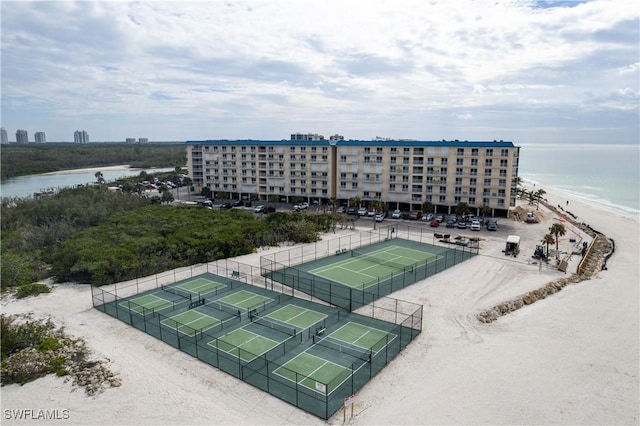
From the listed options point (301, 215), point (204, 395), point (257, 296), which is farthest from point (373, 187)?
point (204, 395)

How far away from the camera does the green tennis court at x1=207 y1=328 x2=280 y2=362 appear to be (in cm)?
2334

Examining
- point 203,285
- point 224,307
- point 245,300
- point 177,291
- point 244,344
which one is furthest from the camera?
point 203,285

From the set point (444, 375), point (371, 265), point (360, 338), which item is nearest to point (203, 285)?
point (360, 338)

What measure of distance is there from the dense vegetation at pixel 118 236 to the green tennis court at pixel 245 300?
9.78 metres

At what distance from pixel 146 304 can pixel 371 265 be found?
20.5 m

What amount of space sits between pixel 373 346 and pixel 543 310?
49.4 feet

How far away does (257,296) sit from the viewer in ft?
105

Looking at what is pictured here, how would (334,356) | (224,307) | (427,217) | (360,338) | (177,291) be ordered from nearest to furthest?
(334,356)
(360,338)
(224,307)
(177,291)
(427,217)

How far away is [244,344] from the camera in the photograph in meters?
24.6

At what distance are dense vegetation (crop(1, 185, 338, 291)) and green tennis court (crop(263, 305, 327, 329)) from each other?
14491mm

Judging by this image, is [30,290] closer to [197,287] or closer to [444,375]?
[197,287]

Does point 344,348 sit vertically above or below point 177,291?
below

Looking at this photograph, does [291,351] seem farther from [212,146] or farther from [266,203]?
[212,146]

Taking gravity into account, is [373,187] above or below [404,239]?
above
